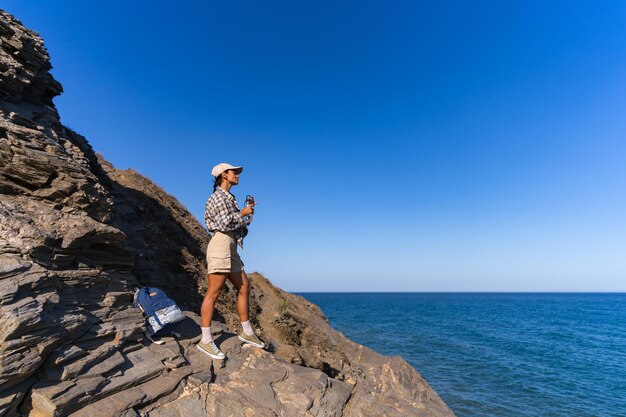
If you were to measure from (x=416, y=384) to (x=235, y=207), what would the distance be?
12127 millimetres

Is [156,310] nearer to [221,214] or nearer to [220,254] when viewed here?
[220,254]

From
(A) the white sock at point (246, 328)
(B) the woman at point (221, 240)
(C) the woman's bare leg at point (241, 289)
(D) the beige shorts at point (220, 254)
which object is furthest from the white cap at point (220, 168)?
(A) the white sock at point (246, 328)

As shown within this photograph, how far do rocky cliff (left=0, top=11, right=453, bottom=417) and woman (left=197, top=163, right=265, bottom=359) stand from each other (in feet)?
2.19

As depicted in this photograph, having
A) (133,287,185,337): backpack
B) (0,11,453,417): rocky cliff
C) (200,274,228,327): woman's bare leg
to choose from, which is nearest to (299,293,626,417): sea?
(0,11,453,417): rocky cliff

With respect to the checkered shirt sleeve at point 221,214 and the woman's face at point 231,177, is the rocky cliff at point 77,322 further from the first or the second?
the woman's face at point 231,177

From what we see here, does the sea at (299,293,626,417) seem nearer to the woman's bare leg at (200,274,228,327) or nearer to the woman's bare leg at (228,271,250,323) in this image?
the woman's bare leg at (228,271,250,323)

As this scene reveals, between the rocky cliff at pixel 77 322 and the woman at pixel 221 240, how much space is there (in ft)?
2.19

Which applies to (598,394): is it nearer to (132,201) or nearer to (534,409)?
(534,409)

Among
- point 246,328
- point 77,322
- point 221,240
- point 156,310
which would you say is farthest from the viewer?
point 246,328

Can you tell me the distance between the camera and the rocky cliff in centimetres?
428

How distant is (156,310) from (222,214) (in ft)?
7.26

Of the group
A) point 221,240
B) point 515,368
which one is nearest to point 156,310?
point 221,240

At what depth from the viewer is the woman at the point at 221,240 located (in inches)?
255

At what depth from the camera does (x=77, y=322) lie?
194 inches
